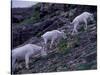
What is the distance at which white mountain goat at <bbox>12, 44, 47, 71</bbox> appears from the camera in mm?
2135

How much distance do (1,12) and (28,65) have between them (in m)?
0.71

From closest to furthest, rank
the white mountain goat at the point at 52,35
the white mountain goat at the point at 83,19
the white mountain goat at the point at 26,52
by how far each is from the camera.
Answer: the white mountain goat at the point at 26,52
the white mountain goat at the point at 52,35
the white mountain goat at the point at 83,19

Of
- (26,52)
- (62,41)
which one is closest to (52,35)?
(62,41)

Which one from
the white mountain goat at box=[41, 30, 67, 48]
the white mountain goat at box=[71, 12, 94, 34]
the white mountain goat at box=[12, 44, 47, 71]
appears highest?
the white mountain goat at box=[71, 12, 94, 34]

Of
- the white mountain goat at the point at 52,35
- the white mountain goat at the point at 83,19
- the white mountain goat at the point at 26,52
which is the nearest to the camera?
the white mountain goat at the point at 26,52

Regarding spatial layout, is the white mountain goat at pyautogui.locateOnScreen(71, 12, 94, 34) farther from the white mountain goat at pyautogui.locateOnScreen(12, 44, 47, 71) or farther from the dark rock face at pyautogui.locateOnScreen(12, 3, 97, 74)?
the white mountain goat at pyautogui.locateOnScreen(12, 44, 47, 71)

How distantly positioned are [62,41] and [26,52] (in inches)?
19.0

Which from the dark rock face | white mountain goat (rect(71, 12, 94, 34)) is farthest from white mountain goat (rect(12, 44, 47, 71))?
white mountain goat (rect(71, 12, 94, 34))

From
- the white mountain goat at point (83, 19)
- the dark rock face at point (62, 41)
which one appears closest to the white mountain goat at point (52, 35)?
the dark rock face at point (62, 41)

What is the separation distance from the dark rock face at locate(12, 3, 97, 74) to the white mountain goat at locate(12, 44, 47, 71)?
0.05m

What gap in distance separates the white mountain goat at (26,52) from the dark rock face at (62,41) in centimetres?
5

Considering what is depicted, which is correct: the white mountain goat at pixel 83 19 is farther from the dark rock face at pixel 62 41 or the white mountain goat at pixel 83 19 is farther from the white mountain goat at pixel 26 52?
the white mountain goat at pixel 26 52

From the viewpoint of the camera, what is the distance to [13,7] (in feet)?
7.06

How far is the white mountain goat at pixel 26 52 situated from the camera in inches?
84.0
